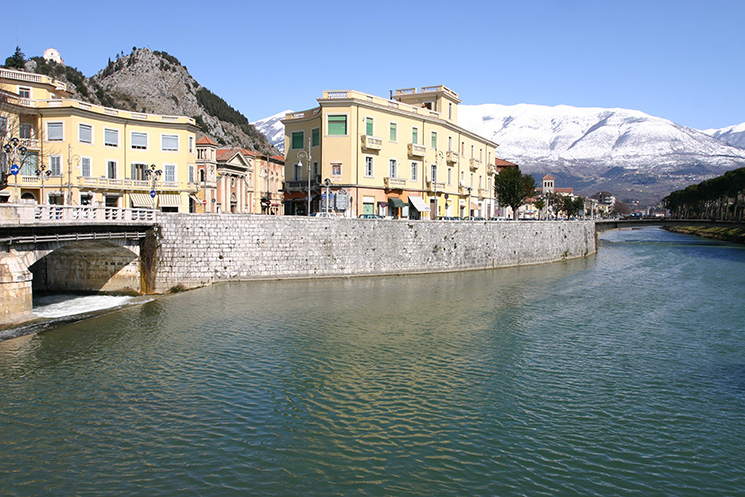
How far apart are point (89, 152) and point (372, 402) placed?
124 ft

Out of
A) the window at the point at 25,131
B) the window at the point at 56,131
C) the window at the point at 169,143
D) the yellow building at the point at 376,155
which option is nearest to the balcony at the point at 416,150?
the yellow building at the point at 376,155

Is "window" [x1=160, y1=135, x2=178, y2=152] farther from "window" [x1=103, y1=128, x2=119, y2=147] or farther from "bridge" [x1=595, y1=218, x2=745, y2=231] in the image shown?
"bridge" [x1=595, y1=218, x2=745, y2=231]

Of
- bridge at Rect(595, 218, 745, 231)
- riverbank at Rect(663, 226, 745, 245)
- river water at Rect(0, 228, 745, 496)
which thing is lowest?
river water at Rect(0, 228, 745, 496)

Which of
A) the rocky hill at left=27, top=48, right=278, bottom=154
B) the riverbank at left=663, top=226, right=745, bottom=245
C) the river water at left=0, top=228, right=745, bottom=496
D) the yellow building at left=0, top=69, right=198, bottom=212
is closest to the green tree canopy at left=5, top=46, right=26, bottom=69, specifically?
the rocky hill at left=27, top=48, right=278, bottom=154

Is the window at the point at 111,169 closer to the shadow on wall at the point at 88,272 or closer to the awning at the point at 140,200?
the awning at the point at 140,200

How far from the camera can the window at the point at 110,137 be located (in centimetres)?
4597

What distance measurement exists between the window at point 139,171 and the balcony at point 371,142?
19.9m

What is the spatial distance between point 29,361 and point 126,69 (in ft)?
513

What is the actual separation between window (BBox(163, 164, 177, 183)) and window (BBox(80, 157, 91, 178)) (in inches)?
237

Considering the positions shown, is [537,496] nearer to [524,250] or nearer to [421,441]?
[421,441]

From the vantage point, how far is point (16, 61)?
11356cm

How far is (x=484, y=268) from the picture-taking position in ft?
177

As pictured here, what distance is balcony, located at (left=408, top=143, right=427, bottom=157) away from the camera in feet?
191

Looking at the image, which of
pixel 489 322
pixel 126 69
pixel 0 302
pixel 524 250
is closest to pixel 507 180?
pixel 524 250
